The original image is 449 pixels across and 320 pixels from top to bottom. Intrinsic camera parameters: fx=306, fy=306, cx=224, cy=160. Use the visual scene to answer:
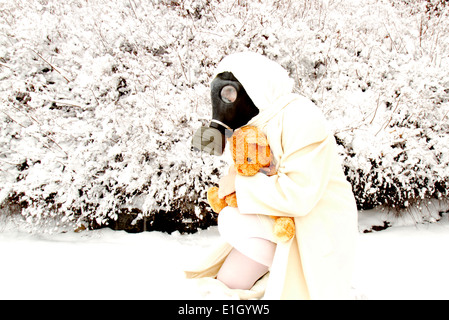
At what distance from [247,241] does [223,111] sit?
1.81 feet

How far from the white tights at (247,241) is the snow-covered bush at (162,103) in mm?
1251

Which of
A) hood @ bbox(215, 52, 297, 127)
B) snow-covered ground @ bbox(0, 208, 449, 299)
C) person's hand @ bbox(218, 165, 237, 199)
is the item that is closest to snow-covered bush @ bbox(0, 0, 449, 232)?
snow-covered ground @ bbox(0, 208, 449, 299)

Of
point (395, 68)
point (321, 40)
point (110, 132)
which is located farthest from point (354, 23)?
point (110, 132)

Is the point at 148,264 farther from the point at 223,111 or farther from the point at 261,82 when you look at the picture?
the point at 261,82

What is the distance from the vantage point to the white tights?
1281mm

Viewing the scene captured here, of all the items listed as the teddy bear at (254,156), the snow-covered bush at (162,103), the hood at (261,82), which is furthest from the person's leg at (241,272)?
the snow-covered bush at (162,103)

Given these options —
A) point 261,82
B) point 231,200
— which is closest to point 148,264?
point 231,200

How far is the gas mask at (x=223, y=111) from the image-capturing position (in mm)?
1245

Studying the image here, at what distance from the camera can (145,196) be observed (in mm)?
2793

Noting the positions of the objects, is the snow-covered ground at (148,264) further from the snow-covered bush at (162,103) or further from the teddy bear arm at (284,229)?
the teddy bear arm at (284,229)

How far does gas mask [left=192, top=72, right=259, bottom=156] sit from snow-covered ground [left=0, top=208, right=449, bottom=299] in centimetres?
68

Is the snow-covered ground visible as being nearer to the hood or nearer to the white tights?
the white tights
